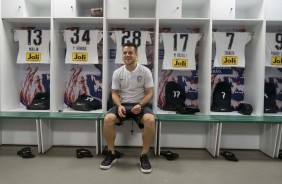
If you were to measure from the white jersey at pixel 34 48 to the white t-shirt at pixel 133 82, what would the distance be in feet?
3.93

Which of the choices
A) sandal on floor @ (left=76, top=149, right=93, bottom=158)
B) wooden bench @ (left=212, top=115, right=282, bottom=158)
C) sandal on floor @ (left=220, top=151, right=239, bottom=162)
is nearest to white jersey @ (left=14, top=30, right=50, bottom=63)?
sandal on floor @ (left=76, top=149, right=93, bottom=158)

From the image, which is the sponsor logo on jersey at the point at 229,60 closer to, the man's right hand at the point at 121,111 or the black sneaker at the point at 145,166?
the man's right hand at the point at 121,111

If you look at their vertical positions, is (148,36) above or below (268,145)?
above

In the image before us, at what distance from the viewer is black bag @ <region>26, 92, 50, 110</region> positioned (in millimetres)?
3281

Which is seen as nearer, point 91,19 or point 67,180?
point 67,180

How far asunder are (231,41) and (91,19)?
6.21 feet

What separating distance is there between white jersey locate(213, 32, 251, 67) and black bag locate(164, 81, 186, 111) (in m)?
0.61

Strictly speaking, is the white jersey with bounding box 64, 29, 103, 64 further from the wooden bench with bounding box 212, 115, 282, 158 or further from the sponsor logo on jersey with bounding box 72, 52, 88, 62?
the wooden bench with bounding box 212, 115, 282, 158

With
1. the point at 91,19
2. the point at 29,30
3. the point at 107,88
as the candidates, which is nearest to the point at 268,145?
the point at 107,88

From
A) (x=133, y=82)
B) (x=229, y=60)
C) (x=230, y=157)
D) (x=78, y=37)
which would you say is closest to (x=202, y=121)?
(x=230, y=157)

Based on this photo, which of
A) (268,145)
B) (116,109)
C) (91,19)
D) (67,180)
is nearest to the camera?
(67,180)

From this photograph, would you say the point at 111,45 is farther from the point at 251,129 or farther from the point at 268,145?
the point at 268,145

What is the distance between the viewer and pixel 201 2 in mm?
3230

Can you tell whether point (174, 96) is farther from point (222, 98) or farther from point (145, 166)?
point (145, 166)
